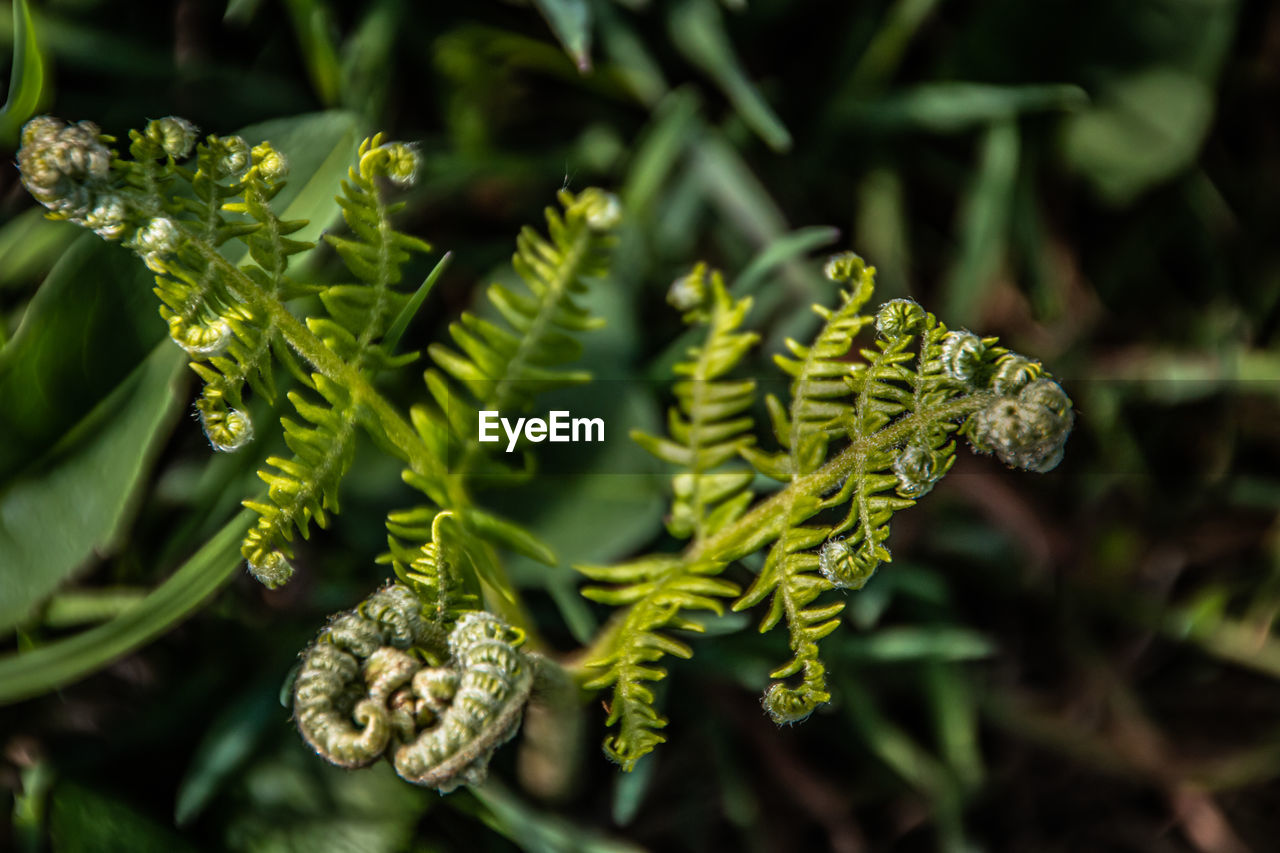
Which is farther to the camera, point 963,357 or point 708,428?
point 708,428

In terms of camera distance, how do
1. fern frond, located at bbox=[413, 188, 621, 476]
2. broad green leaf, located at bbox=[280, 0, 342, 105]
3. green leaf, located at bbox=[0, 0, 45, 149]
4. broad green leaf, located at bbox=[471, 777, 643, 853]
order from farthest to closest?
broad green leaf, located at bbox=[280, 0, 342, 105] < broad green leaf, located at bbox=[471, 777, 643, 853] < green leaf, located at bbox=[0, 0, 45, 149] < fern frond, located at bbox=[413, 188, 621, 476]

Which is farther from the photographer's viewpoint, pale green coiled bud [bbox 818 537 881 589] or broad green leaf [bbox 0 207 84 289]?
broad green leaf [bbox 0 207 84 289]

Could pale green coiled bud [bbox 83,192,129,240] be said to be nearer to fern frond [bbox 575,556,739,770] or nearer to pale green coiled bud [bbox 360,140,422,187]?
pale green coiled bud [bbox 360,140,422,187]

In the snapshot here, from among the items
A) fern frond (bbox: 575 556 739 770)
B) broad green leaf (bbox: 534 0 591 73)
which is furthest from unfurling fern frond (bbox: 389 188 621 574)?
broad green leaf (bbox: 534 0 591 73)

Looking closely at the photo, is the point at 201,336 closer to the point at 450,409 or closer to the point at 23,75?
the point at 450,409

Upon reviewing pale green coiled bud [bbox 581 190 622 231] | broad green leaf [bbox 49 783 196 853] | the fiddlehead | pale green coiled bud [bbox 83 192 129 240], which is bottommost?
broad green leaf [bbox 49 783 196 853]

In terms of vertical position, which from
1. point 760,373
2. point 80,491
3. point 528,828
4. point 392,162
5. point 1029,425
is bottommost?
point 528,828

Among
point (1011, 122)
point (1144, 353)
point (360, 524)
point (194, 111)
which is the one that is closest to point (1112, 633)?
point (1144, 353)

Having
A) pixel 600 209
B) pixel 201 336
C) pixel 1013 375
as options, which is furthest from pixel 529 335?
pixel 1013 375
